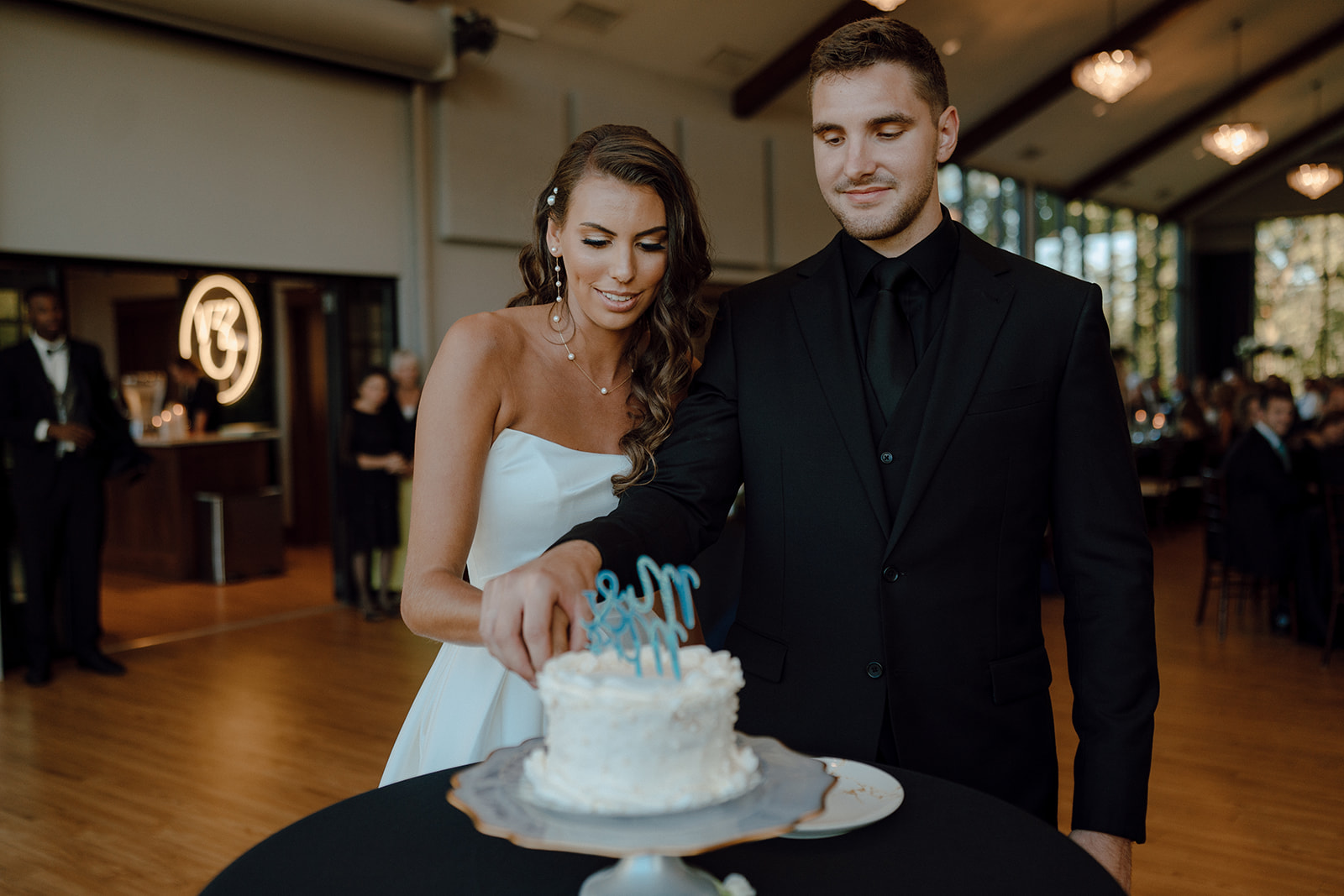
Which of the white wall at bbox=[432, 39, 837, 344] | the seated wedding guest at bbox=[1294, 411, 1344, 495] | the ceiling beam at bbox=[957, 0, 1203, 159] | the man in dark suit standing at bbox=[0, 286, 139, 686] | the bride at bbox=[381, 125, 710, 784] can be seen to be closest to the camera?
the bride at bbox=[381, 125, 710, 784]

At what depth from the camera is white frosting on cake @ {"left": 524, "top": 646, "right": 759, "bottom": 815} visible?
983 mm

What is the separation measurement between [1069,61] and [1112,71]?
1605mm

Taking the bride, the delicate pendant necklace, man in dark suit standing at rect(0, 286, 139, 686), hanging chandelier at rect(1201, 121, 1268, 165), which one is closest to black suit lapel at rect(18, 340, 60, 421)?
man in dark suit standing at rect(0, 286, 139, 686)

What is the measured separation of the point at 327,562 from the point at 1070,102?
10084 mm

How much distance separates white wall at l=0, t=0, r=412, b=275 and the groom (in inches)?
223

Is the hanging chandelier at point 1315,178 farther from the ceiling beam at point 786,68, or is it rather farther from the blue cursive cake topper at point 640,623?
the blue cursive cake topper at point 640,623

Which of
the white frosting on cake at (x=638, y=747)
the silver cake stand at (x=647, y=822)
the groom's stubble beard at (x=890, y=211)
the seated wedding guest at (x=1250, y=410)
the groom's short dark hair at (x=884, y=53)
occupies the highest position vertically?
the groom's short dark hair at (x=884, y=53)

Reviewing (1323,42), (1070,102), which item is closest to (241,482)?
(1070,102)

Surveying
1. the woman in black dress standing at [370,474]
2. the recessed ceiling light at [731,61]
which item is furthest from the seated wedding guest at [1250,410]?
the woman in black dress standing at [370,474]

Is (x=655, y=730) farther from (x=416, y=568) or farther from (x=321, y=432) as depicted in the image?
(x=321, y=432)

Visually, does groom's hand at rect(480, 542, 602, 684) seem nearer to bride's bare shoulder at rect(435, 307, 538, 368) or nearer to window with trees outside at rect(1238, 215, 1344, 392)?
bride's bare shoulder at rect(435, 307, 538, 368)

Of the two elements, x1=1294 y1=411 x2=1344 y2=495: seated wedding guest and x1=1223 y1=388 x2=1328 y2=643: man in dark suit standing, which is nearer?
x1=1294 y1=411 x2=1344 y2=495: seated wedding guest

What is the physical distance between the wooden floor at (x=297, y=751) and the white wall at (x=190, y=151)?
2.48 metres

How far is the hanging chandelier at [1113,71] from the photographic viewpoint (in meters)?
10.1
